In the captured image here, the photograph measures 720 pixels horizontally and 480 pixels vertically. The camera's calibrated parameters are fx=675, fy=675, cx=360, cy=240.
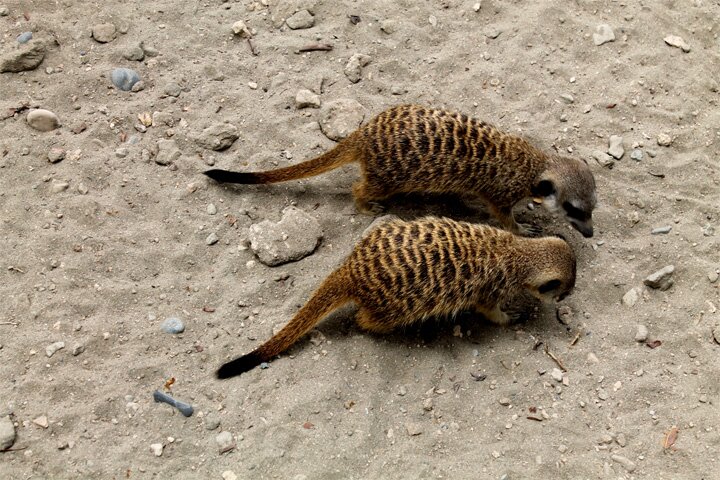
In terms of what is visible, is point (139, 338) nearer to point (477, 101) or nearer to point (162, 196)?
point (162, 196)

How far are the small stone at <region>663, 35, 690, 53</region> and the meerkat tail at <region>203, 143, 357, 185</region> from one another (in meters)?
1.78

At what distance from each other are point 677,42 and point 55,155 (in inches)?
118

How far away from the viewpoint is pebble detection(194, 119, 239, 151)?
9.88 ft

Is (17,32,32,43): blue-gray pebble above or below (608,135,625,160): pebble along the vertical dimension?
above

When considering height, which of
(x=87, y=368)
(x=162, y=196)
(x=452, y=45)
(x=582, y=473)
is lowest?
(x=582, y=473)

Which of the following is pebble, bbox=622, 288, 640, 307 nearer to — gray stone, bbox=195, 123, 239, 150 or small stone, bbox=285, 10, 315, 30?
gray stone, bbox=195, 123, 239, 150

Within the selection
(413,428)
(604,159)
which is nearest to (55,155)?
(413,428)

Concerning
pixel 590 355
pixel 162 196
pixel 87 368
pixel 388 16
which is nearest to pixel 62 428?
pixel 87 368

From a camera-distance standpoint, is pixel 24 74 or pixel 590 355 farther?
pixel 24 74

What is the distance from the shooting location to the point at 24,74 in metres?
3.11

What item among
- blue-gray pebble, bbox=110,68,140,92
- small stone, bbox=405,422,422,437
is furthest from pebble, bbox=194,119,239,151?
small stone, bbox=405,422,422,437

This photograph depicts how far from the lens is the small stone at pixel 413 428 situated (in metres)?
2.30

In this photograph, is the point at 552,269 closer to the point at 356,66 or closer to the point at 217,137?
the point at 356,66

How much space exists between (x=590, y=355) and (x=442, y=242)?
712mm
